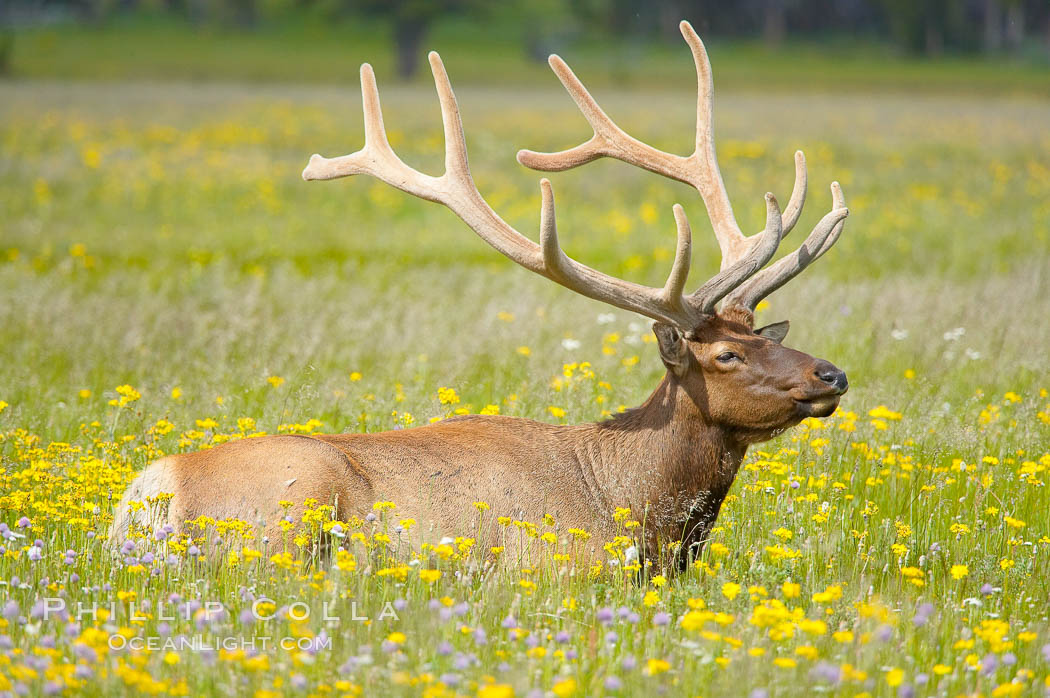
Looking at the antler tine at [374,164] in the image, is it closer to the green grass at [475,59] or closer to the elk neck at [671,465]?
the elk neck at [671,465]

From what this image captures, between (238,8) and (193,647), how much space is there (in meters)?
71.7

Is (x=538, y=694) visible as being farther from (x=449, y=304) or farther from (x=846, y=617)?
(x=449, y=304)

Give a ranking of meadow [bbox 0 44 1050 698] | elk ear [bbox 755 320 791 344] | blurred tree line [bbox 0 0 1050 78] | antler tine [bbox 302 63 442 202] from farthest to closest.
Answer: blurred tree line [bbox 0 0 1050 78]
antler tine [bbox 302 63 442 202]
elk ear [bbox 755 320 791 344]
meadow [bbox 0 44 1050 698]

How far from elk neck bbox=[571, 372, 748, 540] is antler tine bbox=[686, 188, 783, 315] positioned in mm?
339

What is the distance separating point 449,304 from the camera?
34.2 ft

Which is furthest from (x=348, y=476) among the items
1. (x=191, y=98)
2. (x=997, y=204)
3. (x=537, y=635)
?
(x=191, y=98)

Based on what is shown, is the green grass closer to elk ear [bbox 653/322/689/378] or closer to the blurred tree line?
the blurred tree line

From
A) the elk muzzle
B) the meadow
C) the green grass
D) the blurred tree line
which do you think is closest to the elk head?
the elk muzzle

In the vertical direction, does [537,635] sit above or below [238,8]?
below

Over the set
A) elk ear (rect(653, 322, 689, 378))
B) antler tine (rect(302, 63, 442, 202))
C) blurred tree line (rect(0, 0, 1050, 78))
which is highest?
blurred tree line (rect(0, 0, 1050, 78))

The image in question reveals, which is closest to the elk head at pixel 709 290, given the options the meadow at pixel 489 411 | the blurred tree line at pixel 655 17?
the meadow at pixel 489 411

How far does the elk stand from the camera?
4.75 metres

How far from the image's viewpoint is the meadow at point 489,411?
11.7ft

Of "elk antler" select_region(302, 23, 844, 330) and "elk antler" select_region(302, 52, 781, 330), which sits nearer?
"elk antler" select_region(302, 52, 781, 330)
